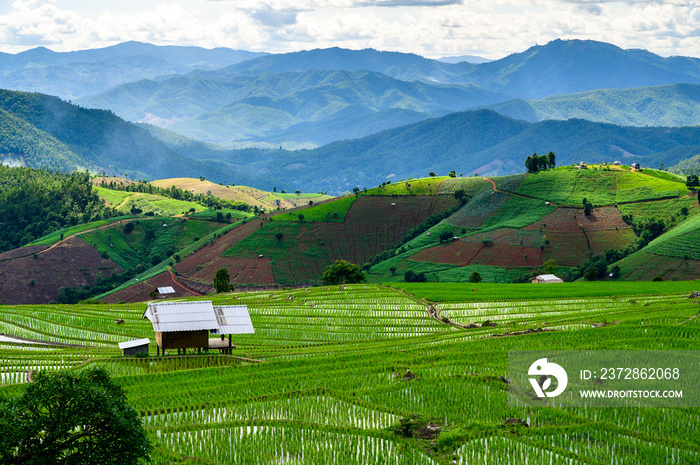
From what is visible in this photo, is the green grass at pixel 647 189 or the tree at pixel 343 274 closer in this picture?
the tree at pixel 343 274

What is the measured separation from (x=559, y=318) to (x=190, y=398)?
1662 inches

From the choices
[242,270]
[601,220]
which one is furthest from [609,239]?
[242,270]

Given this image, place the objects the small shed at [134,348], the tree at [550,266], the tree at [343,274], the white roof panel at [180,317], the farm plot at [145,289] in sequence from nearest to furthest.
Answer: the white roof panel at [180,317] < the small shed at [134,348] < the tree at [343,274] < the tree at [550,266] < the farm plot at [145,289]

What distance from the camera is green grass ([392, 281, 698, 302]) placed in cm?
8775

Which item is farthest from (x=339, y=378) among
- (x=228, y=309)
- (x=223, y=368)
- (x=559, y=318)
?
(x=559, y=318)

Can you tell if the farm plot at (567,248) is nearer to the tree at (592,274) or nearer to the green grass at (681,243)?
the green grass at (681,243)

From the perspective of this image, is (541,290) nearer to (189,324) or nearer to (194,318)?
(194,318)

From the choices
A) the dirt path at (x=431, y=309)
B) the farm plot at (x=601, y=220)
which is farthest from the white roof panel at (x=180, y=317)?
the farm plot at (x=601, y=220)

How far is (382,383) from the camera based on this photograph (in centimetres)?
4228

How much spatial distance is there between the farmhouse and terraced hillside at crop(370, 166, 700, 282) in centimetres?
10794

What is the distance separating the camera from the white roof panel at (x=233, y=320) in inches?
2071

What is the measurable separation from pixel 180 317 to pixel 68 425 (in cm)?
2666

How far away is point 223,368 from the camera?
157 feet

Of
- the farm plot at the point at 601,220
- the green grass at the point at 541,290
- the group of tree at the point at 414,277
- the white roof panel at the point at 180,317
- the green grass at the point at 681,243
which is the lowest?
the green grass at the point at 541,290
